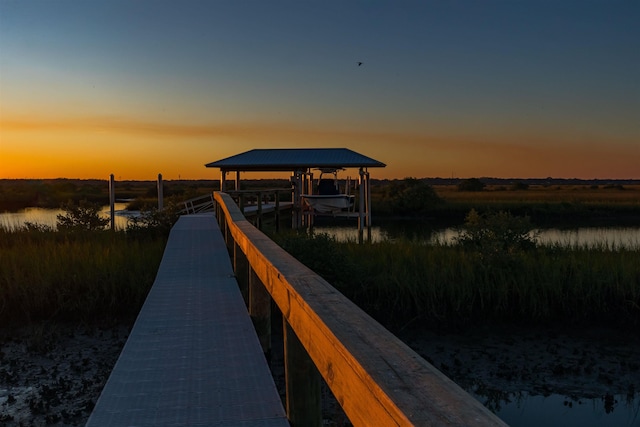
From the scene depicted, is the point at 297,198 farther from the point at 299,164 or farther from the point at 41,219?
the point at 41,219

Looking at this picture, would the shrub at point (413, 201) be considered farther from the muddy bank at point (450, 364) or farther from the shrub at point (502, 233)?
the muddy bank at point (450, 364)

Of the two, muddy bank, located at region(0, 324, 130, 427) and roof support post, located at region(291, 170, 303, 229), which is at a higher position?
roof support post, located at region(291, 170, 303, 229)

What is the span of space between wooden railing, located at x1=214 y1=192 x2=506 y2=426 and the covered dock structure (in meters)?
20.7

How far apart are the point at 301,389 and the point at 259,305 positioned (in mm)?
2226

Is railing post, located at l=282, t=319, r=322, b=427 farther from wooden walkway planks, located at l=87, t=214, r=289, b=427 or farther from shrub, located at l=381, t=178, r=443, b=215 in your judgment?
shrub, located at l=381, t=178, r=443, b=215

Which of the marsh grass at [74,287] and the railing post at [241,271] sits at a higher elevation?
the railing post at [241,271]

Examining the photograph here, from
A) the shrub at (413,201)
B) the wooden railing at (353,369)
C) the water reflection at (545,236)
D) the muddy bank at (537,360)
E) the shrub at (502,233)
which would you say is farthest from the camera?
the shrub at (413,201)

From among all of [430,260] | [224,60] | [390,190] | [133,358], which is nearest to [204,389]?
[133,358]

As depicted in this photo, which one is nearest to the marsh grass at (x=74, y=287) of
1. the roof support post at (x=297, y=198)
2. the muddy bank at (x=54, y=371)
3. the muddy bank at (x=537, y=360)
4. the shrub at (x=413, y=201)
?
the muddy bank at (x=54, y=371)

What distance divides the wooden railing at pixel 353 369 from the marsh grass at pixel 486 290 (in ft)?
19.4

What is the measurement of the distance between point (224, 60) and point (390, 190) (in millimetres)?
33228

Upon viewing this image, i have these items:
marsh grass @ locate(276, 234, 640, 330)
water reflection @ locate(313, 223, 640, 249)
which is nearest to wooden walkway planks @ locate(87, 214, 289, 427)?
marsh grass @ locate(276, 234, 640, 330)

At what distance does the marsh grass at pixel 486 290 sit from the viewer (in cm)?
916

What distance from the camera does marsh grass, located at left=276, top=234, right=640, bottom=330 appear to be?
9.16 metres
